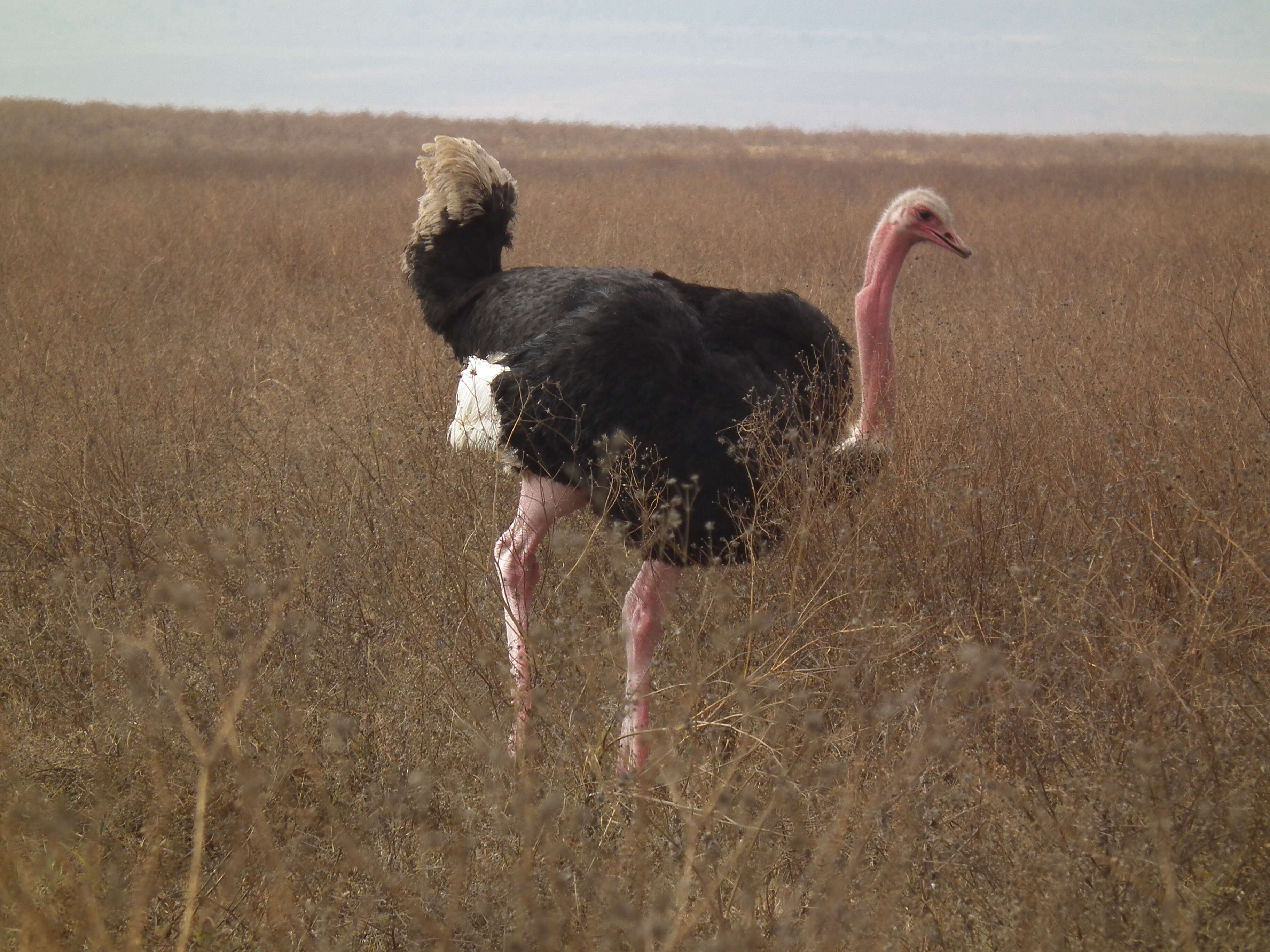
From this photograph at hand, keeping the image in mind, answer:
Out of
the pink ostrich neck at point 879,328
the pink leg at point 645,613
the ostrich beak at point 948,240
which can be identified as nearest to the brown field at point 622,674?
the pink leg at point 645,613

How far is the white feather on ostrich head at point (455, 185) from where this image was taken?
4.22m

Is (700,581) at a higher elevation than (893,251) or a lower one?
lower

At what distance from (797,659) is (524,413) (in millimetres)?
1029

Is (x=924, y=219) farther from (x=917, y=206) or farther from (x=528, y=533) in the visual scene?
(x=528, y=533)

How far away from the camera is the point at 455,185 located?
423cm

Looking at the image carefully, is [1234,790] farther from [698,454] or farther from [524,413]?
[524,413]

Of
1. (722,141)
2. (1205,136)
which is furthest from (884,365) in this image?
(1205,136)

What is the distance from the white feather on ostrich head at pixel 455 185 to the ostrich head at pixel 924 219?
150cm

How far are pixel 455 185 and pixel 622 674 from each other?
2.14 metres

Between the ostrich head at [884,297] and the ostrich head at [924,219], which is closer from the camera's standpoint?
the ostrich head at [884,297]

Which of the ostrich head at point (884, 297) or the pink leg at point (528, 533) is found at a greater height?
the ostrich head at point (884, 297)

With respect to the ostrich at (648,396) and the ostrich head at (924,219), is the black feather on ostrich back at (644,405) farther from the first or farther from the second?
the ostrich head at (924,219)

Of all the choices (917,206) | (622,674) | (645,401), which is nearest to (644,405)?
(645,401)

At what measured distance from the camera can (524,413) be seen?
3.21 meters
